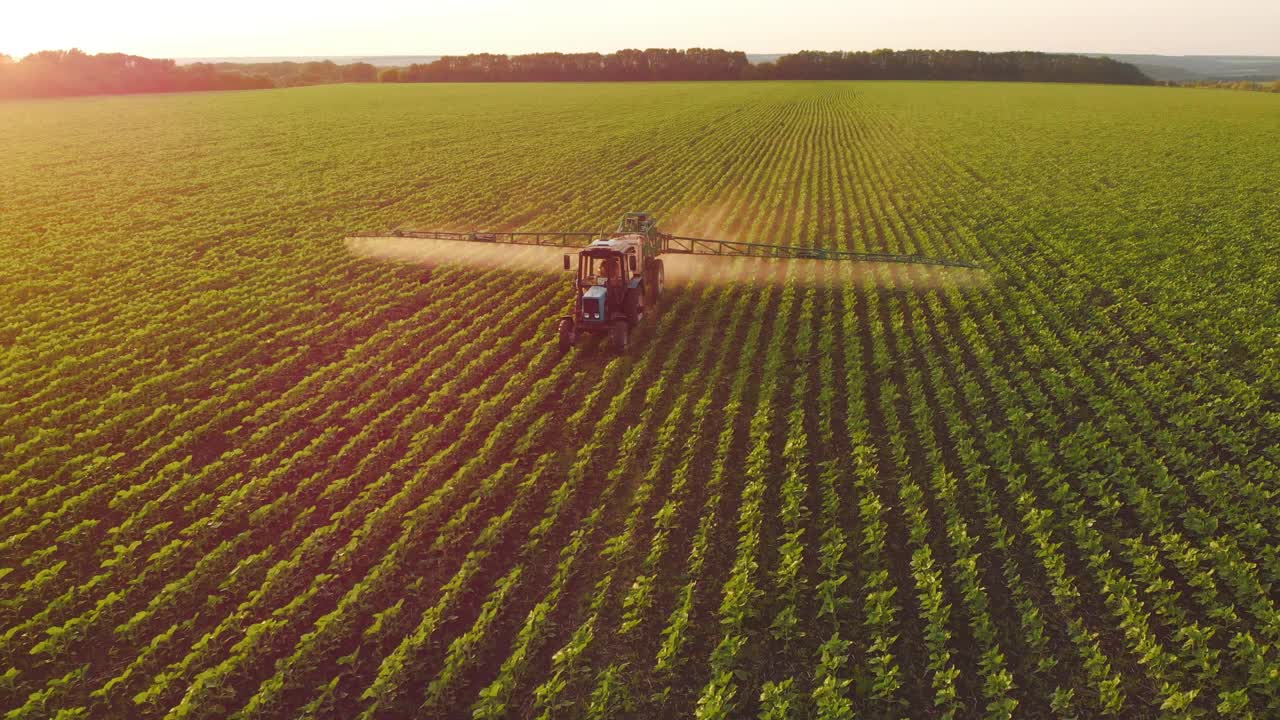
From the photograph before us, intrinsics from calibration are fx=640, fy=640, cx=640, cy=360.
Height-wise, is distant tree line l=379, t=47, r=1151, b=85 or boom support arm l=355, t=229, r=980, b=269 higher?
distant tree line l=379, t=47, r=1151, b=85

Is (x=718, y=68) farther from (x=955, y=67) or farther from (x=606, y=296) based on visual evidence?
(x=606, y=296)

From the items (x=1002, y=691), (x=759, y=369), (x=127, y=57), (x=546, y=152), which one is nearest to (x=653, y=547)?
(x=1002, y=691)

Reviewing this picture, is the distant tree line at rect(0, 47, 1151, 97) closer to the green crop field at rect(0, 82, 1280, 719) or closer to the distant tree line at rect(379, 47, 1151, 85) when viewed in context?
the distant tree line at rect(379, 47, 1151, 85)

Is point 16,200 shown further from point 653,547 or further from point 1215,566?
point 1215,566

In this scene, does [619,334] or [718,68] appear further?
[718,68]

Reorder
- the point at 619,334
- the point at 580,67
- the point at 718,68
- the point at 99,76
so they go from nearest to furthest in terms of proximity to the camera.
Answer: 1. the point at 619,334
2. the point at 99,76
3. the point at 718,68
4. the point at 580,67

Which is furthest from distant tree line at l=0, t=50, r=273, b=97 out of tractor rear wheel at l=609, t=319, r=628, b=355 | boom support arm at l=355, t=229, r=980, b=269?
tractor rear wheel at l=609, t=319, r=628, b=355

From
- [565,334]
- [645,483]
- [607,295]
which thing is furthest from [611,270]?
[645,483]
